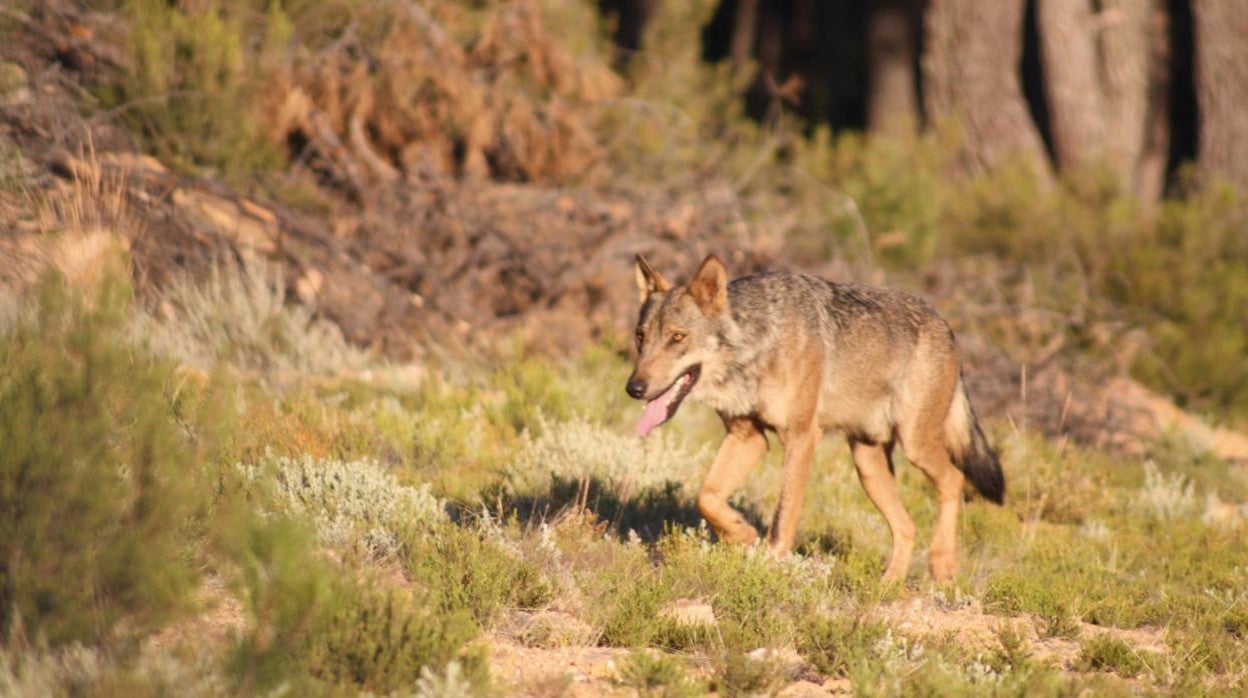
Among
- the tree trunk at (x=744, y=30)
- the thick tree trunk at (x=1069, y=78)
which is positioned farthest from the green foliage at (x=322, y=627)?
the tree trunk at (x=744, y=30)

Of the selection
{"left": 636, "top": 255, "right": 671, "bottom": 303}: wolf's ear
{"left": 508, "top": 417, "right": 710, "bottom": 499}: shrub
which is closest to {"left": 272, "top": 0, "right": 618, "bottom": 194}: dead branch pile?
{"left": 508, "top": 417, "right": 710, "bottom": 499}: shrub

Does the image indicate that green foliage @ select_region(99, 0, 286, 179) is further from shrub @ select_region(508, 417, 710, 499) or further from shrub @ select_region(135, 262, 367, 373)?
shrub @ select_region(508, 417, 710, 499)

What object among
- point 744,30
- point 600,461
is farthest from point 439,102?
point 744,30

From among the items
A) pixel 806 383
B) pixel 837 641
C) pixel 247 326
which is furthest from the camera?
pixel 247 326

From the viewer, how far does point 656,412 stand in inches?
243

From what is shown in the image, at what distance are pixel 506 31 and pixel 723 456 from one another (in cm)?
735

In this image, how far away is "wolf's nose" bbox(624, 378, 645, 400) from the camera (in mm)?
6004

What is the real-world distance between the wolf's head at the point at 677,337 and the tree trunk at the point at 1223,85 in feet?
37.0

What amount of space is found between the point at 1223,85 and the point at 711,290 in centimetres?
1190

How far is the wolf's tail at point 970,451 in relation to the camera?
726 centimetres

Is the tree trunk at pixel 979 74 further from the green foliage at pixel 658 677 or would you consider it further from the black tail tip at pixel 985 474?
the green foliage at pixel 658 677

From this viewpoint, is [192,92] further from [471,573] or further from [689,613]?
[689,613]

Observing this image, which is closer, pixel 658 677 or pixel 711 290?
pixel 658 677

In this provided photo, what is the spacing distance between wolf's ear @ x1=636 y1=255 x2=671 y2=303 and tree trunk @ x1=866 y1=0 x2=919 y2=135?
41.1 ft
